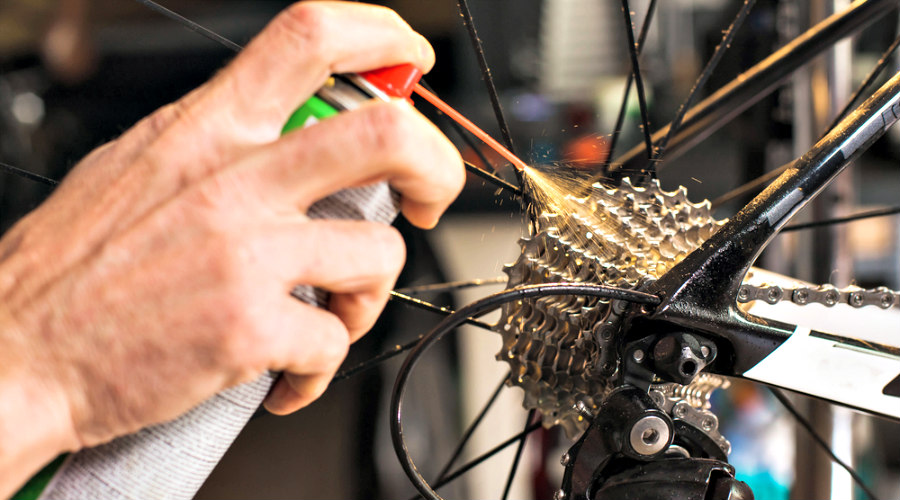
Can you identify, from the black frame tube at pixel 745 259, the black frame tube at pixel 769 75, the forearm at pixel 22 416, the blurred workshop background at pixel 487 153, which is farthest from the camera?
the blurred workshop background at pixel 487 153

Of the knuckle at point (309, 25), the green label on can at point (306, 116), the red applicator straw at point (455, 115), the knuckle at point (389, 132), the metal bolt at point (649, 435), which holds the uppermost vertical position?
the red applicator straw at point (455, 115)

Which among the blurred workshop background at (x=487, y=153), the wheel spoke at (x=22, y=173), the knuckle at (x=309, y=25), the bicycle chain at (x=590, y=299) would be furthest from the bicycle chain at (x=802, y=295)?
the wheel spoke at (x=22, y=173)

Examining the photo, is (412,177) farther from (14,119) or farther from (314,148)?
(14,119)

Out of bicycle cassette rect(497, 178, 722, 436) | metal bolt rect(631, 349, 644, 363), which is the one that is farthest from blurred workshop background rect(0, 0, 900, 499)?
metal bolt rect(631, 349, 644, 363)

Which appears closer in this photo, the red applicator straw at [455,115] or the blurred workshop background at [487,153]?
the red applicator straw at [455,115]

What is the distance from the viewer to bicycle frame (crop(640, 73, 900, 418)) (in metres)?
0.36

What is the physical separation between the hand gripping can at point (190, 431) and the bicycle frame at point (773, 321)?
0.52 ft

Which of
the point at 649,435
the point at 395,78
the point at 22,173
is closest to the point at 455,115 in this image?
the point at 395,78

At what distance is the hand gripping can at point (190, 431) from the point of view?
291 mm

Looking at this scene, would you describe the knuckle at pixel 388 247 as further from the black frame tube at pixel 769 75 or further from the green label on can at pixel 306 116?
the black frame tube at pixel 769 75

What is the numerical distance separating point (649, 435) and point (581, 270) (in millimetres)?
104

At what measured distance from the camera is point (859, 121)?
385 millimetres

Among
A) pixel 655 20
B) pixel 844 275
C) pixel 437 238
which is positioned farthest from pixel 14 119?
pixel 655 20

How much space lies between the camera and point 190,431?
0.30 m
